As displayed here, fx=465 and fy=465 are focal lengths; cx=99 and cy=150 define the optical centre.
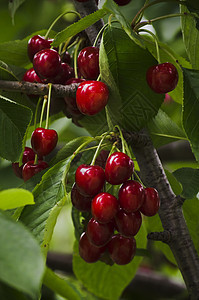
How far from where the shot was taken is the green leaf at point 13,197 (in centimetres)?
53

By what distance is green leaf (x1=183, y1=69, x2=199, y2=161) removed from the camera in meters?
0.80

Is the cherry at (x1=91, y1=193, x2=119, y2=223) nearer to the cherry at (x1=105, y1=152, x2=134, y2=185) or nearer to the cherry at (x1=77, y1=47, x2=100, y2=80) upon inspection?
the cherry at (x1=105, y1=152, x2=134, y2=185)

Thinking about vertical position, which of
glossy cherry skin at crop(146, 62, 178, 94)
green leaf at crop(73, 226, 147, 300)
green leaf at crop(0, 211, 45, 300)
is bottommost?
green leaf at crop(73, 226, 147, 300)

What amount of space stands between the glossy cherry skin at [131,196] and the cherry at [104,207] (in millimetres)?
16

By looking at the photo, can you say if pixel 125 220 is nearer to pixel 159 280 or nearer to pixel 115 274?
pixel 115 274

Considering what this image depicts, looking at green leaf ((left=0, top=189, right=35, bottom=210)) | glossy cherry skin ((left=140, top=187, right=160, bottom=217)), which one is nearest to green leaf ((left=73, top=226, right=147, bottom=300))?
glossy cherry skin ((left=140, top=187, right=160, bottom=217))

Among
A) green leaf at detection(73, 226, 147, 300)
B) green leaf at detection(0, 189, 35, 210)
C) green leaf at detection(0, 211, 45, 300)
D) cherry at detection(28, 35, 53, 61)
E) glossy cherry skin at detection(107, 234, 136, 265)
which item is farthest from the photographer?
green leaf at detection(73, 226, 147, 300)

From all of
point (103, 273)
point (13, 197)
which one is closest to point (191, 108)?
point (13, 197)

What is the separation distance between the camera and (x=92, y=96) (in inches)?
30.7

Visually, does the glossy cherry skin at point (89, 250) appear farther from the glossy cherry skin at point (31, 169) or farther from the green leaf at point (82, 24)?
the green leaf at point (82, 24)

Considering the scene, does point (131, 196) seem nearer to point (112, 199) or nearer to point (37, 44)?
point (112, 199)

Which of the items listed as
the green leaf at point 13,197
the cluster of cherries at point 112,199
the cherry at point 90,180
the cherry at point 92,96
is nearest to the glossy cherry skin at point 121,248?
the cluster of cherries at point 112,199

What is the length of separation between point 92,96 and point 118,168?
0.13 m

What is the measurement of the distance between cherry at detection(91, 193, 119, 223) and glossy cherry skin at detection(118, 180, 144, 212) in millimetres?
16
